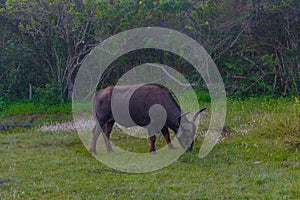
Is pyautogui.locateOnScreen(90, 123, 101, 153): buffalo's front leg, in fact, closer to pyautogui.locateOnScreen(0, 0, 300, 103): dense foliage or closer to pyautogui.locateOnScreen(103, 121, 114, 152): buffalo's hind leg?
pyautogui.locateOnScreen(103, 121, 114, 152): buffalo's hind leg

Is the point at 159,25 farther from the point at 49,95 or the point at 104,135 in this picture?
the point at 104,135

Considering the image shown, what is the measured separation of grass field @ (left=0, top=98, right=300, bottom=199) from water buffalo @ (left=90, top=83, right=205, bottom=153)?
54cm

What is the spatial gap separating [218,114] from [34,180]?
5845 mm

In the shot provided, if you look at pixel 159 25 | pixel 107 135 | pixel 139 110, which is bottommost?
pixel 107 135

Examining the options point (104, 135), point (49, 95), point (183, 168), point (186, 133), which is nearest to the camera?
point (183, 168)

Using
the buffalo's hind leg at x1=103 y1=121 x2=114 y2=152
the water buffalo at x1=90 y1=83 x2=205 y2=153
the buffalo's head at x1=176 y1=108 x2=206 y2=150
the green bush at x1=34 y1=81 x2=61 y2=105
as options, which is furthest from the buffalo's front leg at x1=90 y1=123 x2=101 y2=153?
the green bush at x1=34 y1=81 x2=61 y2=105

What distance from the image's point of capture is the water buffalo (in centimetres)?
889

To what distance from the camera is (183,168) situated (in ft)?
24.2

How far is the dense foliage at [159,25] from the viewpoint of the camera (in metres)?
13.9

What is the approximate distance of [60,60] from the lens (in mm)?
16031

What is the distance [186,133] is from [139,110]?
115 centimetres

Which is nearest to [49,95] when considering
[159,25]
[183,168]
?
[159,25]

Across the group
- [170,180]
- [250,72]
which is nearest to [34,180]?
[170,180]

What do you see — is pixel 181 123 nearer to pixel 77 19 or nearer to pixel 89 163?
pixel 89 163
